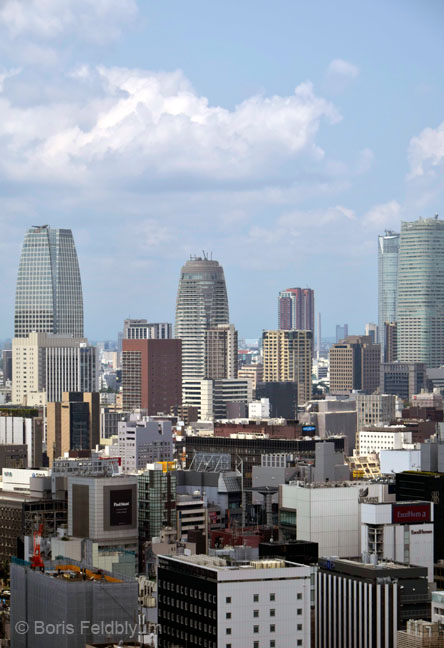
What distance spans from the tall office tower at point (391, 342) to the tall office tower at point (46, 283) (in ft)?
151

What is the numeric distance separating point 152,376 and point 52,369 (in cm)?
803

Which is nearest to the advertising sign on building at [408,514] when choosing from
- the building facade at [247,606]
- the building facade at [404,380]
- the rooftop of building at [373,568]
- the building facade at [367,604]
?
the rooftop of building at [373,568]

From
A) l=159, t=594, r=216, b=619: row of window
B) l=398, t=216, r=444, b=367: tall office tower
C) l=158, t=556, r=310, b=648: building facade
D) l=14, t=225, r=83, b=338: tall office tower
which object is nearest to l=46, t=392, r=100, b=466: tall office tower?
l=14, t=225, r=83, b=338: tall office tower

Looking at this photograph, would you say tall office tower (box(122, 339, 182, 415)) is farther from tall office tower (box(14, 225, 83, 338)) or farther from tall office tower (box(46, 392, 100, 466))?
tall office tower (box(14, 225, 83, 338))

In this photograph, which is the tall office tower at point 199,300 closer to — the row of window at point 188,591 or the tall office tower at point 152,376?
the tall office tower at point 152,376

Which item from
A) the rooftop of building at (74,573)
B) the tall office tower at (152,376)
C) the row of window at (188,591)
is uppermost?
the tall office tower at (152,376)

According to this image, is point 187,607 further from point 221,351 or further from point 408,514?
point 221,351

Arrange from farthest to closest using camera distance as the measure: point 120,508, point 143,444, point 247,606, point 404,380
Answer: point 404,380 < point 143,444 < point 120,508 < point 247,606

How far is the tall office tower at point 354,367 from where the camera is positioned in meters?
173

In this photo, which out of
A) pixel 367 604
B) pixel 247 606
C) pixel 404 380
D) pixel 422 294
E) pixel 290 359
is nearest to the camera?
pixel 247 606

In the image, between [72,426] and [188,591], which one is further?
[72,426]

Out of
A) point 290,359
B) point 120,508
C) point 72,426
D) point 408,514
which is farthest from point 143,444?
point 290,359

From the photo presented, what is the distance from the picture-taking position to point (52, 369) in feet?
454

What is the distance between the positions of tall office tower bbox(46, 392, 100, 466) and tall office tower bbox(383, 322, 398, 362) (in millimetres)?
78564
